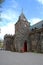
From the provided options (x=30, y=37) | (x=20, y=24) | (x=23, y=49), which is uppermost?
(x=20, y=24)

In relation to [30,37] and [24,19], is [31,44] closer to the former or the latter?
[30,37]

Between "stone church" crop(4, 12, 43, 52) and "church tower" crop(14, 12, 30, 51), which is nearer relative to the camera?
"stone church" crop(4, 12, 43, 52)

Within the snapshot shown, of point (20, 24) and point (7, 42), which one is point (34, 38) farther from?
point (7, 42)

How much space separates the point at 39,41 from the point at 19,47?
304 inches

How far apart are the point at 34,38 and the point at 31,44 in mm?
2663

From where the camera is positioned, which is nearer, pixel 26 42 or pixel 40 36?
pixel 40 36

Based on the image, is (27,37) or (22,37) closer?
(22,37)

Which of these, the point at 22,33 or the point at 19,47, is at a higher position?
the point at 22,33

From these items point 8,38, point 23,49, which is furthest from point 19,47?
point 8,38

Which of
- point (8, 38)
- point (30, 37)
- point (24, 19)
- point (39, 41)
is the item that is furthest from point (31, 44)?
point (8, 38)

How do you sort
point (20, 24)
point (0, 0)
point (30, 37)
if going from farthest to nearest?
point (20, 24) < point (30, 37) < point (0, 0)

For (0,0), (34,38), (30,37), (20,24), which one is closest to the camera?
(0,0)

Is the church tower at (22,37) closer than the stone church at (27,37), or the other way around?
the stone church at (27,37)

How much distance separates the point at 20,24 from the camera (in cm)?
4581
